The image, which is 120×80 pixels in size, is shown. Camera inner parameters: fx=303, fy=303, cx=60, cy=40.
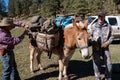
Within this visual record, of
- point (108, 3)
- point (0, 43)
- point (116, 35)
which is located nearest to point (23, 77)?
point (0, 43)

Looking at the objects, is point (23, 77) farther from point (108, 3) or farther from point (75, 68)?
point (108, 3)

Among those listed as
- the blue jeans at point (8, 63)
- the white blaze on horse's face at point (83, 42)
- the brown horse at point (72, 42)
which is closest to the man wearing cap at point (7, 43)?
the blue jeans at point (8, 63)

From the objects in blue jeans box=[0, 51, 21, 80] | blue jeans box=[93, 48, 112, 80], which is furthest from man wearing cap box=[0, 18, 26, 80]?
blue jeans box=[93, 48, 112, 80]

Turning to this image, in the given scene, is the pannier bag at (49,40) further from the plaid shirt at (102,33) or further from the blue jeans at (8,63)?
the plaid shirt at (102,33)

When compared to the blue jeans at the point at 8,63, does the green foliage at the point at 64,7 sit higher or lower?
higher

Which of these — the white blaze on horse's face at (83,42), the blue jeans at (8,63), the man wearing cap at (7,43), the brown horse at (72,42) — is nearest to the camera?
the white blaze on horse's face at (83,42)

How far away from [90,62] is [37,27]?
343 cm

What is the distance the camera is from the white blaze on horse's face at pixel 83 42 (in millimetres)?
7691

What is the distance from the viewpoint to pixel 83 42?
7.79m

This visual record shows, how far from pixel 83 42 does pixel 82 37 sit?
14cm

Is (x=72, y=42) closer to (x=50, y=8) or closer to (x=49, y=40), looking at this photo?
(x=49, y=40)

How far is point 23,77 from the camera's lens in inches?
397

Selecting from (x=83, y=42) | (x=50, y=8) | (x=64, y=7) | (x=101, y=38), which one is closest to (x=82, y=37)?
(x=83, y=42)

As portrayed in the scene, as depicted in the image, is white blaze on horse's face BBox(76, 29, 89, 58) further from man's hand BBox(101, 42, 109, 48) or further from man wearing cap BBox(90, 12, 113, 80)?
man's hand BBox(101, 42, 109, 48)
